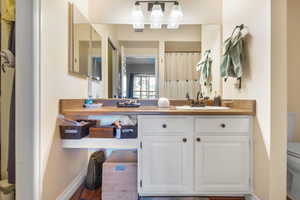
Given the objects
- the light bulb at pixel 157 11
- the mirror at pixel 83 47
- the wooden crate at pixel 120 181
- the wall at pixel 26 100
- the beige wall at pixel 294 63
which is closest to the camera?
the wall at pixel 26 100

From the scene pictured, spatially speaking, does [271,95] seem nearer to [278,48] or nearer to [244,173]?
[278,48]

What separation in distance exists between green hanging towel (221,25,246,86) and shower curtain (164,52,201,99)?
463 mm

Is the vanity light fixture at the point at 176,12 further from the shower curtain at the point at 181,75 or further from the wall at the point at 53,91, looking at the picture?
the wall at the point at 53,91

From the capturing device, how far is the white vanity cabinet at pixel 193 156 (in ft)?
4.90

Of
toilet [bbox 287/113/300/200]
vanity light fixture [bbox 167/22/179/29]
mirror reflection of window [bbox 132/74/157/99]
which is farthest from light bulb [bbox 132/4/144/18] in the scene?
toilet [bbox 287/113/300/200]

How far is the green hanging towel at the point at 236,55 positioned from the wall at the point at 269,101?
153 mm

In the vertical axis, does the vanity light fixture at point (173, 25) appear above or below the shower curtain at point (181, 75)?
above

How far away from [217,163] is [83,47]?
5.99ft

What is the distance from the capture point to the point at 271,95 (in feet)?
4.42

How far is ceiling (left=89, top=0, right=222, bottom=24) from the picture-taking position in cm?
217

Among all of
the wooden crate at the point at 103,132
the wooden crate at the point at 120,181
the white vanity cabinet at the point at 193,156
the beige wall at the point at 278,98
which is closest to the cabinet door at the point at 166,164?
the white vanity cabinet at the point at 193,156

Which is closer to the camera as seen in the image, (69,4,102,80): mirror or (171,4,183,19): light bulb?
(69,4,102,80): mirror

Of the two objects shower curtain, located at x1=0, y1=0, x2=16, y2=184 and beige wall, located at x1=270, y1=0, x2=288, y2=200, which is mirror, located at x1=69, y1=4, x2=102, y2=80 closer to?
shower curtain, located at x1=0, y1=0, x2=16, y2=184

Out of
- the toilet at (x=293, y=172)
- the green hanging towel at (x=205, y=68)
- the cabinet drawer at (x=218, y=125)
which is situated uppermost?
the green hanging towel at (x=205, y=68)
